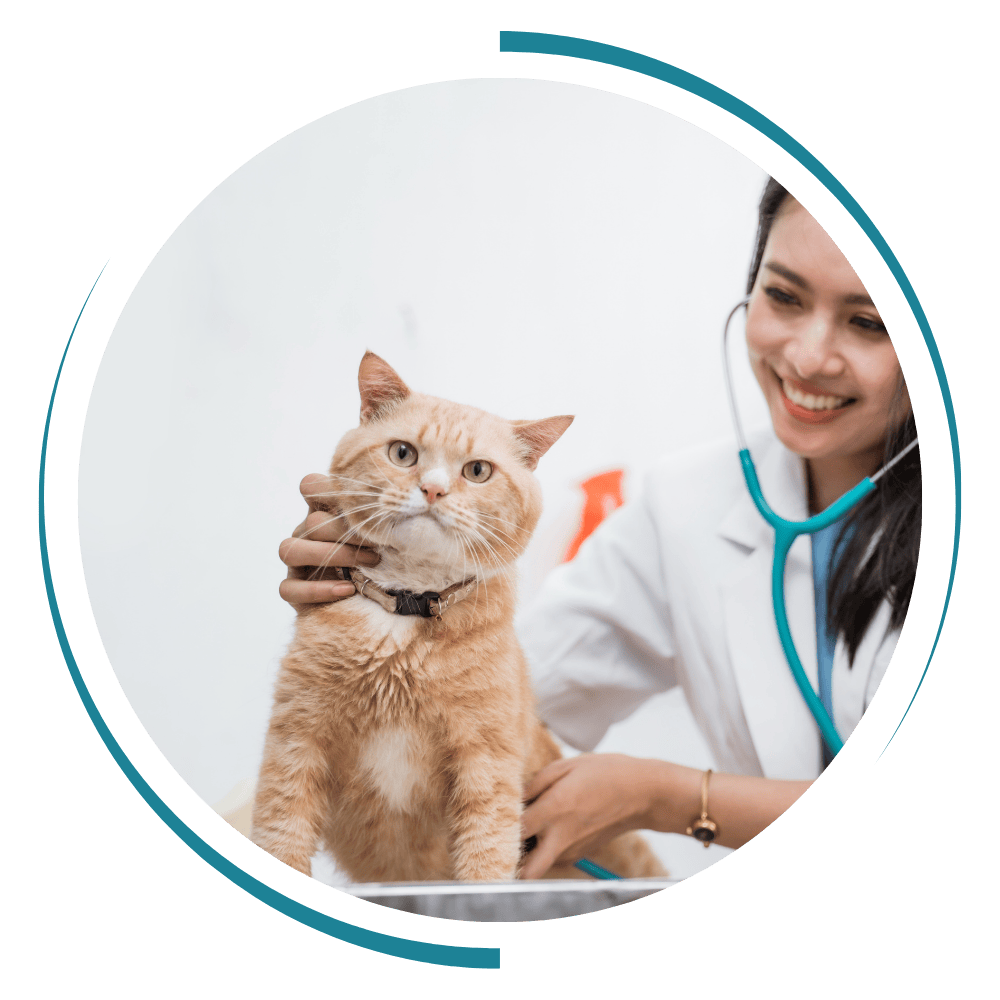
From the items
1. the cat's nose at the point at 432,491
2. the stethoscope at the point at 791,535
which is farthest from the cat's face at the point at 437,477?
the stethoscope at the point at 791,535

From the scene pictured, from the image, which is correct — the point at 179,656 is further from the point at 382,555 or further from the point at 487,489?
the point at 487,489

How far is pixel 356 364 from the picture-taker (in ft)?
3.53

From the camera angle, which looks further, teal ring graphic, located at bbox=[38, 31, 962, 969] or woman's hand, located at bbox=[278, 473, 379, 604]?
teal ring graphic, located at bbox=[38, 31, 962, 969]

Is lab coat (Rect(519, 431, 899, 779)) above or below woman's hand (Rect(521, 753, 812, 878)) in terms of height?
above

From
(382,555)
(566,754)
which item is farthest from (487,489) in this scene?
(566,754)

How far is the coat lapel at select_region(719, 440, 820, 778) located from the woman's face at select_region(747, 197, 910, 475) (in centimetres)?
6

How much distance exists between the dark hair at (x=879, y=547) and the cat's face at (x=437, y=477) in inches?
16.4

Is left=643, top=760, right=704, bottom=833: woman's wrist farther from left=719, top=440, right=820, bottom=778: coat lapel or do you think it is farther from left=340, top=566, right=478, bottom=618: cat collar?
left=340, top=566, right=478, bottom=618: cat collar

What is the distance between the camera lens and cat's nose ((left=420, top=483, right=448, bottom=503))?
0.98m

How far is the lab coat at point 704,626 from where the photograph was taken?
1.15m

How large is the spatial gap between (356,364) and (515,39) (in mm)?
477

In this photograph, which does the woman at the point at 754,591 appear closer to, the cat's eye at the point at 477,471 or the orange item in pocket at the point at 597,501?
the orange item in pocket at the point at 597,501

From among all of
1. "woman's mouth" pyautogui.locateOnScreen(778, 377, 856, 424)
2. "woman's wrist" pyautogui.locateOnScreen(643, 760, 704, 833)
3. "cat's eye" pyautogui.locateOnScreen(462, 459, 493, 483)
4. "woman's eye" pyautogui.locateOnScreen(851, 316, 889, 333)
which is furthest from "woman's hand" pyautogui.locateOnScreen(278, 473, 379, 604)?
"woman's eye" pyautogui.locateOnScreen(851, 316, 889, 333)

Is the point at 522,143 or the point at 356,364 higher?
the point at 522,143
